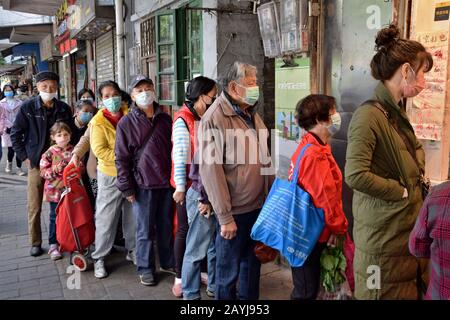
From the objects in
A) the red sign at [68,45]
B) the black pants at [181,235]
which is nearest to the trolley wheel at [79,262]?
the black pants at [181,235]

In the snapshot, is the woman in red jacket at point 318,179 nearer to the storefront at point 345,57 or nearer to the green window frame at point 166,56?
the storefront at point 345,57

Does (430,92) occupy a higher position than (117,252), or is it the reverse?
(430,92)

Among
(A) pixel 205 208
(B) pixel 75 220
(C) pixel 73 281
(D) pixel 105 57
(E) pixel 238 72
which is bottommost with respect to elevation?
(C) pixel 73 281

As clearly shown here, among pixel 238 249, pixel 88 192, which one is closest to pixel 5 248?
pixel 88 192

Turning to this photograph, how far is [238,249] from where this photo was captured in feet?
9.13

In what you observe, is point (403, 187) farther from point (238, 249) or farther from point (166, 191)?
point (166, 191)

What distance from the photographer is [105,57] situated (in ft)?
33.2

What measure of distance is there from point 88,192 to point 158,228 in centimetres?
107

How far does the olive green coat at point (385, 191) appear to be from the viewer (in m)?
2.13

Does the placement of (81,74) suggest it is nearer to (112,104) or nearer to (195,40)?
(195,40)

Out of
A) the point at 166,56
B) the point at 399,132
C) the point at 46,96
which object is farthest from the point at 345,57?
the point at 166,56

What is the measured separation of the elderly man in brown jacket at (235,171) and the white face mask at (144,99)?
1.01m

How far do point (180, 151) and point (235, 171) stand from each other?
0.68 metres

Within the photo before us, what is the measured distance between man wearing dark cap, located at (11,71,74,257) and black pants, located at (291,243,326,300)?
3035 mm
